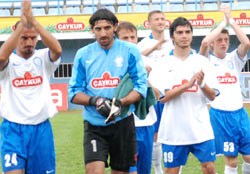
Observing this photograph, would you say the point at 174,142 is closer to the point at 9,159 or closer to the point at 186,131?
the point at 186,131

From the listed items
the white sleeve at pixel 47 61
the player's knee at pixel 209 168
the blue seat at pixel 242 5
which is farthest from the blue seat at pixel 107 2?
the player's knee at pixel 209 168

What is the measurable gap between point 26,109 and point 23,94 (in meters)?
0.15

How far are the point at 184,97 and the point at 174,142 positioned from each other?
0.51 m

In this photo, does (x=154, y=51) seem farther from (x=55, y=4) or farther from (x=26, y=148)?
(x=55, y=4)

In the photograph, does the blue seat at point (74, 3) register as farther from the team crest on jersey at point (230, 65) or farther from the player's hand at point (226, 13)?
the player's hand at point (226, 13)

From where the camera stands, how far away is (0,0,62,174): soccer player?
179 inches

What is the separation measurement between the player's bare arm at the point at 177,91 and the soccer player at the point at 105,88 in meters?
0.52

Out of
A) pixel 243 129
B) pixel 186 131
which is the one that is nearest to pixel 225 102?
pixel 243 129

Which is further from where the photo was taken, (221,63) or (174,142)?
(221,63)

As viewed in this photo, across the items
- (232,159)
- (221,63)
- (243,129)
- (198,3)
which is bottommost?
(232,159)

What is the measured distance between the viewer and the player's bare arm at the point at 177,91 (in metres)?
4.91

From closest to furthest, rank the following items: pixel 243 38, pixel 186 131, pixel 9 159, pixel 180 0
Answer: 1. pixel 9 159
2. pixel 186 131
3. pixel 243 38
4. pixel 180 0

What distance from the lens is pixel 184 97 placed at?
16.9 feet

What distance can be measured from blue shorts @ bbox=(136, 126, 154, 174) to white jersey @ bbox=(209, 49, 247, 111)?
1.12 metres
